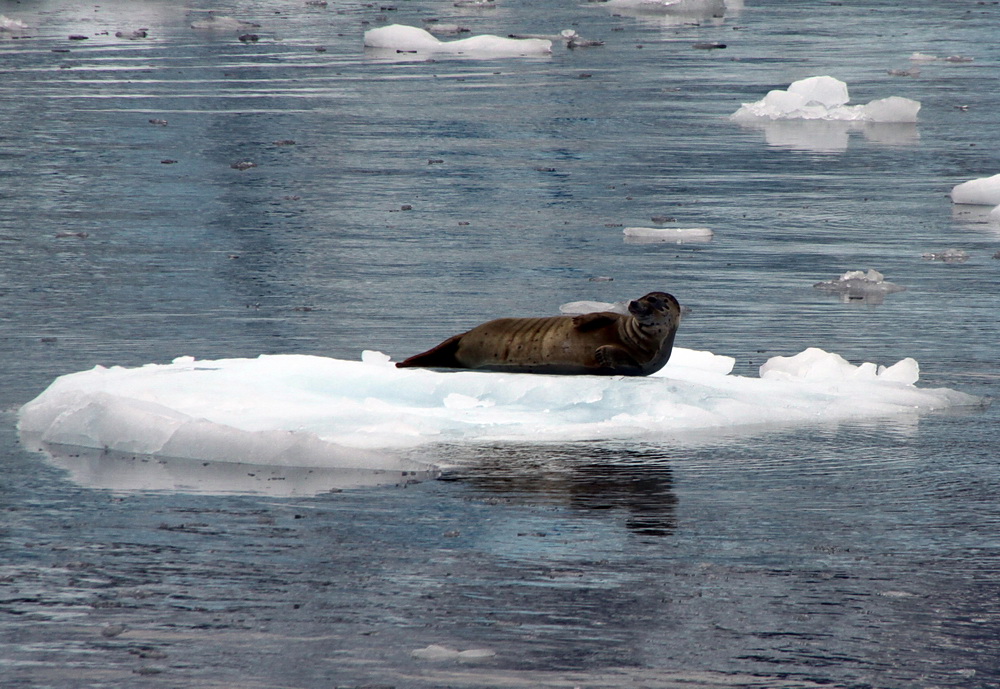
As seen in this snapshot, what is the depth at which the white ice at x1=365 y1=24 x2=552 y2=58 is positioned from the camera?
25.1 metres

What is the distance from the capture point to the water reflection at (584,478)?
586 cm

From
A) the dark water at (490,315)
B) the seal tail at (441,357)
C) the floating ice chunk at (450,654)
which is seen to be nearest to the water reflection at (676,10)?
the dark water at (490,315)

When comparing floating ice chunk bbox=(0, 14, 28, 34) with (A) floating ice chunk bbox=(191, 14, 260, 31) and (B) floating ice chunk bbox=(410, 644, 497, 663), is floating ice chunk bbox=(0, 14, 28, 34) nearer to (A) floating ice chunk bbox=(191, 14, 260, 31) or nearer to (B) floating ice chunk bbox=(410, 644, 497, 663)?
(A) floating ice chunk bbox=(191, 14, 260, 31)

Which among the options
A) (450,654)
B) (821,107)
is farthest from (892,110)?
(450,654)

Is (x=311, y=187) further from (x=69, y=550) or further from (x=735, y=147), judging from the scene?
(x=69, y=550)

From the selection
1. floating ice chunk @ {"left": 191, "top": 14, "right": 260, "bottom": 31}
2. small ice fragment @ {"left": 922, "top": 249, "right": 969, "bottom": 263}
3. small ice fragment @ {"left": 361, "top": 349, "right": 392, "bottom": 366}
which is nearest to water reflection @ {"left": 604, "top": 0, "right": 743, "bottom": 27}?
floating ice chunk @ {"left": 191, "top": 14, "right": 260, "bottom": 31}

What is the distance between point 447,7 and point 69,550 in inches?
1131

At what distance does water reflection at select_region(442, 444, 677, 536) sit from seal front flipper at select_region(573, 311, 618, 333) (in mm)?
1142

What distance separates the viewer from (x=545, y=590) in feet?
16.3

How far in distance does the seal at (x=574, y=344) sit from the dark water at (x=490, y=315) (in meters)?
0.58

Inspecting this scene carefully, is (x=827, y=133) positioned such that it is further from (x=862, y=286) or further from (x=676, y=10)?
(x=676, y=10)

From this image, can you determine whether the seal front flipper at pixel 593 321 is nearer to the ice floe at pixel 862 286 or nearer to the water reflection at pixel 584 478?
the water reflection at pixel 584 478

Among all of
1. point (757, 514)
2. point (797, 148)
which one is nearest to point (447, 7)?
point (797, 148)

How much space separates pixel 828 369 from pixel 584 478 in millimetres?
2117
